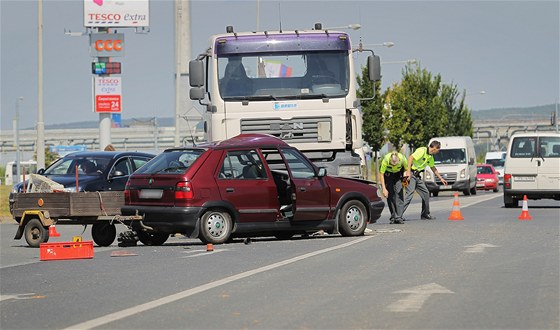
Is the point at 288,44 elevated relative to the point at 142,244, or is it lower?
elevated

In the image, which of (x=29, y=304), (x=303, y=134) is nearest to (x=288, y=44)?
(x=303, y=134)

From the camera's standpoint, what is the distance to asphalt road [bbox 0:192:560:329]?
1028cm

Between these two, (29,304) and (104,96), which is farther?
(104,96)

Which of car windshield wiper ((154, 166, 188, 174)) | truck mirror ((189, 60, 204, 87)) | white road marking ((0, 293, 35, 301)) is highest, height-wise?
truck mirror ((189, 60, 204, 87))

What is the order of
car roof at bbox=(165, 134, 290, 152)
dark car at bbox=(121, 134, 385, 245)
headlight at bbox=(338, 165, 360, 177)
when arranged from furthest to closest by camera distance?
headlight at bbox=(338, 165, 360, 177), car roof at bbox=(165, 134, 290, 152), dark car at bbox=(121, 134, 385, 245)

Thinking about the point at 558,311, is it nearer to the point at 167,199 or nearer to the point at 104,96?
the point at 167,199

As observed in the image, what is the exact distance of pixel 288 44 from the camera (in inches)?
996

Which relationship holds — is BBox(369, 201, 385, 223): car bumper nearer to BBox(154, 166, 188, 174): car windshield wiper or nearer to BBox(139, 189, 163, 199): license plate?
BBox(154, 166, 188, 174): car windshield wiper

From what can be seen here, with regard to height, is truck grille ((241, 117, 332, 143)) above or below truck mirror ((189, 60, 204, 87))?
below

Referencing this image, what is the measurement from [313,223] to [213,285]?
8.18 meters

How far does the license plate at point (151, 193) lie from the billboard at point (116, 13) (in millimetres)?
63327

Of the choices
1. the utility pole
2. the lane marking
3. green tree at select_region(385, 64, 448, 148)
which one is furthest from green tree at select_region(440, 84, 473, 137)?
the lane marking

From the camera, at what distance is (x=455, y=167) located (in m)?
53.2

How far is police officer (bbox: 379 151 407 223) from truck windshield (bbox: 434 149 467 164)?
1086 inches
